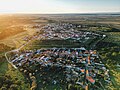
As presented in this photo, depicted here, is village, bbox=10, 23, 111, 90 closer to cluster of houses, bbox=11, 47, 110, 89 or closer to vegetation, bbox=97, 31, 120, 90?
cluster of houses, bbox=11, 47, 110, 89

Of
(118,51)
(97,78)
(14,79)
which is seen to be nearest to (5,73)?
(14,79)

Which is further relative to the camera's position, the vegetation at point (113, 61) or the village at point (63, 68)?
the vegetation at point (113, 61)

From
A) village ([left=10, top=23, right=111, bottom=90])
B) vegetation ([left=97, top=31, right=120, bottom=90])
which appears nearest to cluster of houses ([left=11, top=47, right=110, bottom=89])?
village ([left=10, top=23, right=111, bottom=90])

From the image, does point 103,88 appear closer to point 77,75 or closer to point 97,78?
point 97,78

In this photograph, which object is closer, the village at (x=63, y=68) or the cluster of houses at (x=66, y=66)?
the village at (x=63, y=68)

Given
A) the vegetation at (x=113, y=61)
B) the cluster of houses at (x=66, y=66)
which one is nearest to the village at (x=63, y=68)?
the cluster of houses at (x=66, y=66)

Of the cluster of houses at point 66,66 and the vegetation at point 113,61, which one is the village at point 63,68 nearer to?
the cluster of houses at point 66,66

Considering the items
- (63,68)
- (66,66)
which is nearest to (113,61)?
(66,66)

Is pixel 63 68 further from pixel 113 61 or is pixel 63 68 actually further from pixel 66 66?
pixel 113 61
